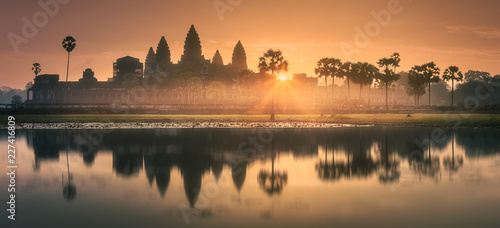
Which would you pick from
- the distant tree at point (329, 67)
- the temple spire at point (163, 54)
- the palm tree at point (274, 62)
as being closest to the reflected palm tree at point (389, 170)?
the palm tree at point (274, 62)

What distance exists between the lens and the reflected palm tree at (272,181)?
13922mm

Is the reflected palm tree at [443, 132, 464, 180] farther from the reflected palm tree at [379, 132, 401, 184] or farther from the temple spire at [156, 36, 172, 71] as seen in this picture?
the temple spire at [156, 36, 172, 71]

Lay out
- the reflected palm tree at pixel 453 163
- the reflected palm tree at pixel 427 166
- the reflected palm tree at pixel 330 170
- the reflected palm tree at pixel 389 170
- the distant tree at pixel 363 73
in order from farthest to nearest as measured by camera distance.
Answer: the distant tree at pixel 363 73 < the reflected palm tree at pixel 453 163 < the reflected palm tree at pixel 427 166 < the reflected palm tree at pixel 330 170 < the reflected palm tree at pixel 389 170

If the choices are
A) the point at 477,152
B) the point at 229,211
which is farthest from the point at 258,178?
the point at 477,152

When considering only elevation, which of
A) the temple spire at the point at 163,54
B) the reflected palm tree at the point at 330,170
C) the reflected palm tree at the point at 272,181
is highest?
the temple spire at the point at 163,54

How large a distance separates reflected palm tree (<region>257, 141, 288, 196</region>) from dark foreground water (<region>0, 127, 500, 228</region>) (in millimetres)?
39

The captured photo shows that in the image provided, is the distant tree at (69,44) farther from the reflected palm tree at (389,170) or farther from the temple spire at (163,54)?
the reflected palm tree at (389,170)

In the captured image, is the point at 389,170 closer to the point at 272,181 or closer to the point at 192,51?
the point at 272,181

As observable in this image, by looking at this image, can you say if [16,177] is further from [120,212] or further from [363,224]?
[363,224]

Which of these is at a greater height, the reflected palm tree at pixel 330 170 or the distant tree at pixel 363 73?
the distant tree at pixel 363 73

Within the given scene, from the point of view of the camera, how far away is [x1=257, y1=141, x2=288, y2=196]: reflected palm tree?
1392cm

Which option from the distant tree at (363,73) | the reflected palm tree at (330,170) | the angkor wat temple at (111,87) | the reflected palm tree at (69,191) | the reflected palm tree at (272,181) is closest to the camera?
the reflected palm tree at (69,191)

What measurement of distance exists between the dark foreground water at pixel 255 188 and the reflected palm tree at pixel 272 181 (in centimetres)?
4

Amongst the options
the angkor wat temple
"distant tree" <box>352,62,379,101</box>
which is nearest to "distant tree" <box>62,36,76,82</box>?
Result: the angkor wat temple
